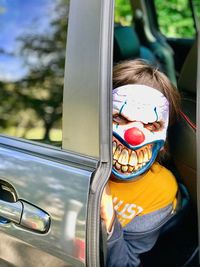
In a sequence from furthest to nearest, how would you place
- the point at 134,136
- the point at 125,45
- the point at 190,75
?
the point at 125,45 → the point at 190,75 → the point at 134,136

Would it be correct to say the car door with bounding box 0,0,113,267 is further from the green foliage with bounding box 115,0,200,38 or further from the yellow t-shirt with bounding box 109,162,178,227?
the green foliage with bounding box 115,0,200,38

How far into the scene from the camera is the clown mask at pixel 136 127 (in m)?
1.45

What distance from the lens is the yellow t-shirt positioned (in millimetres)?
1611

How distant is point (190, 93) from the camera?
1805mm

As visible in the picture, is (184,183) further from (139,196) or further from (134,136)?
(134,136)

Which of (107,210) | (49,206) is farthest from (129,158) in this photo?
(49,206)

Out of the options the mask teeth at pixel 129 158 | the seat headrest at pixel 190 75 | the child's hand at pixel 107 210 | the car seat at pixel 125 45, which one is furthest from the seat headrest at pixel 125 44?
the child's hand at pixel 107 210

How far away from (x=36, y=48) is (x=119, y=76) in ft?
1.18

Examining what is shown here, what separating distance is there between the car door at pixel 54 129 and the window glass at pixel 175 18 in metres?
2.86

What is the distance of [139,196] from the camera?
1.63 metres

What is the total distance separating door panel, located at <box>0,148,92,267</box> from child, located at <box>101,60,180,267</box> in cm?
12

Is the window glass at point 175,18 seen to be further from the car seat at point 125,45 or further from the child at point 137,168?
the child at point 137,168

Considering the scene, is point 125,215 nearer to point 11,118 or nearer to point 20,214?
point 20,214

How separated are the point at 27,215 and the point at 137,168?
0.36m
